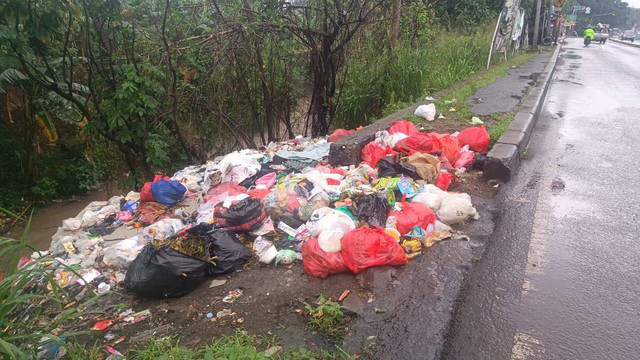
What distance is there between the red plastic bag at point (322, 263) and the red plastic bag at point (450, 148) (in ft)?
7.76

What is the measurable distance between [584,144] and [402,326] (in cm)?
463

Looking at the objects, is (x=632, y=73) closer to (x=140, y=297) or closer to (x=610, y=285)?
(x=610, y=285)

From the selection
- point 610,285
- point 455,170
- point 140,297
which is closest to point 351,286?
point 140,297

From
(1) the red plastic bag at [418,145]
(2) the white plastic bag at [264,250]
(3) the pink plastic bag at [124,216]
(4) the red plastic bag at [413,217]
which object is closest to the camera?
(2) the white plastic bag at [264,250]

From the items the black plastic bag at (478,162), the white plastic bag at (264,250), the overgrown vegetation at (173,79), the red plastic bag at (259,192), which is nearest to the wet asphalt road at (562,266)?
the black plastic bag at (478,162)

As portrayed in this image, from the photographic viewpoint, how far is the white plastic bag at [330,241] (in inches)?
110

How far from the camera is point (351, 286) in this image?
2551 mm

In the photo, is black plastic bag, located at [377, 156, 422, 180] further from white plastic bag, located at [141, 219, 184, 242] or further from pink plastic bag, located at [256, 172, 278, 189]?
white plastic bag, located at [141, 219, 184, 242]

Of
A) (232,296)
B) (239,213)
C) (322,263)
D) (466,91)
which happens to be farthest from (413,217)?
(466,91)

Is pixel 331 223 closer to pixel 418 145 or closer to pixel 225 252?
pixel 225 252

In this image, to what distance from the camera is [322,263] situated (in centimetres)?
271

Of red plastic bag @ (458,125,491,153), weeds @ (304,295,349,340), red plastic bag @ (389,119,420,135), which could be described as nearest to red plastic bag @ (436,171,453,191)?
red plastic bag @ (458,125,491,153)

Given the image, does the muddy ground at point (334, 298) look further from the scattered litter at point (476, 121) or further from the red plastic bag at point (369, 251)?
the scattered litter at point (476, 121)

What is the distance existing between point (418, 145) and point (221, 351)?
3252 mm
